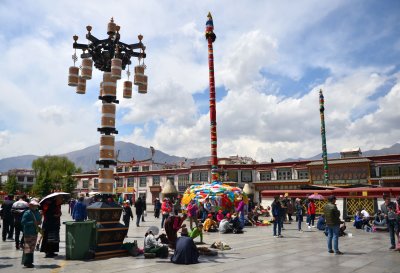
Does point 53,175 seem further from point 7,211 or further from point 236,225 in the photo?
point 7,211

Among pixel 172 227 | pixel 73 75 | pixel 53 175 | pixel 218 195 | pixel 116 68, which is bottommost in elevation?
pixel 172 227

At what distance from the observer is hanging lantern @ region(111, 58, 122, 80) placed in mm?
11852

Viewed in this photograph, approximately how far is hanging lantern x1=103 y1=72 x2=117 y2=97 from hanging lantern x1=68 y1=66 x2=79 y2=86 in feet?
5.06

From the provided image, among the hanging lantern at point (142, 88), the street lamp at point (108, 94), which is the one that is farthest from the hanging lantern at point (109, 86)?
the hanging lantern at point (142, 88)

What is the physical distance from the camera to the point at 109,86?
12.1 metres

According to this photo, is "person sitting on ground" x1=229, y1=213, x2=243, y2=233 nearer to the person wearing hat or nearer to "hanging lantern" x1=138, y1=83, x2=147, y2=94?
"hanging lantern" x1=138, y1=83, x2=147, y2=94

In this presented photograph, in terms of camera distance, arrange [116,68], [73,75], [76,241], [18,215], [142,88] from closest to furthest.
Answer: [76,241]
[116,68]
[18,215]
[73,75]
[142,88]

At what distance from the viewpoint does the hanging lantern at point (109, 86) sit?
12062 mm

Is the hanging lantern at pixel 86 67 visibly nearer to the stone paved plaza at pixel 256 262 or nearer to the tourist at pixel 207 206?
the stone paved plaza at pixel 256 262

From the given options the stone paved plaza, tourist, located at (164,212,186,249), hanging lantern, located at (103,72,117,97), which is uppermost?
hanging lantern, located at (103,72,117,97)

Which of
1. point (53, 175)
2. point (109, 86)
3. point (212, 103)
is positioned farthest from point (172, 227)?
point (53, 175)

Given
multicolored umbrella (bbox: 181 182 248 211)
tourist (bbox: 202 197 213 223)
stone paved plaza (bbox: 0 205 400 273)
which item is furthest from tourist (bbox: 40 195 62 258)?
multicolored umbrella (bbox: 181 182 248 211)

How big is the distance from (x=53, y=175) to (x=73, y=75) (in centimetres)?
6411

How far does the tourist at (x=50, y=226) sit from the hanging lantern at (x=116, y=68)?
4239mm
